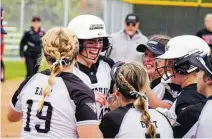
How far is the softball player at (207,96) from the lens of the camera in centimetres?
402

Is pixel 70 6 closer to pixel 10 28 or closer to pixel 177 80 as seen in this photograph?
pixel 10 28

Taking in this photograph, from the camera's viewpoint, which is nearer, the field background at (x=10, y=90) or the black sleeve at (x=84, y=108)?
the black sleeve at (x=84, y=108)

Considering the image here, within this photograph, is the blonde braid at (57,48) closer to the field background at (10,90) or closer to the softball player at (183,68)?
the softball player at (183,68)

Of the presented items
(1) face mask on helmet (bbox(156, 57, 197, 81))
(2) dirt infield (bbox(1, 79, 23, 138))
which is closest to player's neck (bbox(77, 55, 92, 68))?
(1) face mask on helmet (bbox(156, 57, 197, 81))

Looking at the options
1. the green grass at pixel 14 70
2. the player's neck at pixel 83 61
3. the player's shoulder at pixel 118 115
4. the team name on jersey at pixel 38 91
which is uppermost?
the team name on jersey at pixel 38 91

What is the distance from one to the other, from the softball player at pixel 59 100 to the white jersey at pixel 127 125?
3.0 inches

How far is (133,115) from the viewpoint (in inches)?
161

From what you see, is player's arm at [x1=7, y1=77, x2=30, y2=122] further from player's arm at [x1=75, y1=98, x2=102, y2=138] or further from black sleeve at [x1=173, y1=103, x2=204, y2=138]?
black sleeve at [x1=173, y1=103, x2=204, y2=138]

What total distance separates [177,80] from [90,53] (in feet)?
3.76

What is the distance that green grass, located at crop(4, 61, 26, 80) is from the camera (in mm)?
19794

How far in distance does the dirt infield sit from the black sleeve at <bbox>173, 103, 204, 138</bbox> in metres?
6.62

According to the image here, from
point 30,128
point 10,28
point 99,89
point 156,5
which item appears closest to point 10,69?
point 10,28

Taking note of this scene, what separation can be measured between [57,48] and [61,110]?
1.33ft

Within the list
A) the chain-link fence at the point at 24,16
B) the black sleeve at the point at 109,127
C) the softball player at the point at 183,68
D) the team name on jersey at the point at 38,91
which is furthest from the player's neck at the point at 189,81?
the chain-link fence at the point at 24,16
